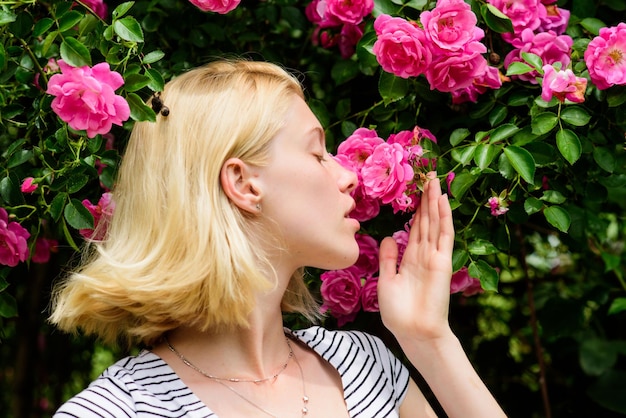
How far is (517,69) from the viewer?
5.65 feet

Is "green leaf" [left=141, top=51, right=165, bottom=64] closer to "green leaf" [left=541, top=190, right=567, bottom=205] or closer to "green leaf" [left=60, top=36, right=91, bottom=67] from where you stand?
"green leaf" [left=60, top=36, right=91, bottom=67]

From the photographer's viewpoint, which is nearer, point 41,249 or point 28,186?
point 28,186

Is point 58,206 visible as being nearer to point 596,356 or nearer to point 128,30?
point 128,30

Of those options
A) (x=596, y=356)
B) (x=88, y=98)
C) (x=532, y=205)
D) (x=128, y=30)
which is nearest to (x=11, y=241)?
(x=88, y=98)

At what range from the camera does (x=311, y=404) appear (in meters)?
1.66

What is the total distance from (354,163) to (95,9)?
73 centimetres

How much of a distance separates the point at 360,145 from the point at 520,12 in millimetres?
447

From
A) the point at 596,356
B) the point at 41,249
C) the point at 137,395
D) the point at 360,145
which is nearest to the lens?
A: the point at 137,395

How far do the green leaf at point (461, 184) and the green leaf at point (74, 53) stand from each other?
0.77m

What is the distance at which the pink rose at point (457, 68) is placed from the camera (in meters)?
1.70

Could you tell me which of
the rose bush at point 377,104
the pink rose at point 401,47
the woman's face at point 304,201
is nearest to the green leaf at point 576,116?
the rose bush at point 377,104

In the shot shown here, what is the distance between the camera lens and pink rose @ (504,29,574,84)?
5.94 feet

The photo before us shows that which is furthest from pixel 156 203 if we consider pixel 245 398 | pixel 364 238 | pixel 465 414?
pixel 465 414

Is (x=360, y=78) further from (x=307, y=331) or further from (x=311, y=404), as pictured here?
(x=311, y=404)
